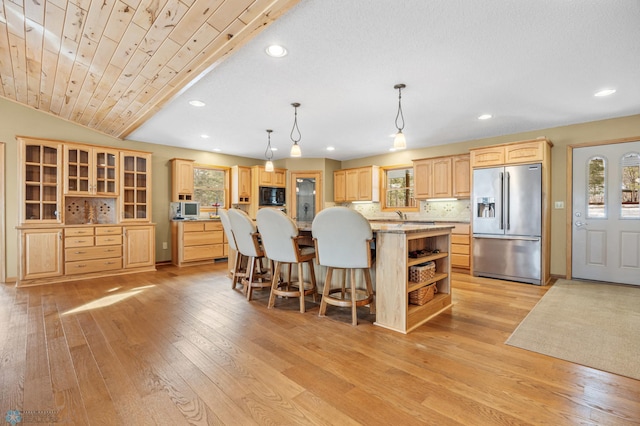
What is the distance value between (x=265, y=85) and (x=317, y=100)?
2.26 feet

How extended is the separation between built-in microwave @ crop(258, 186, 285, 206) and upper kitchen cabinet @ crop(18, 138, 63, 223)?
3.52 m

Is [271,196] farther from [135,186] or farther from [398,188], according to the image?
[398,188]

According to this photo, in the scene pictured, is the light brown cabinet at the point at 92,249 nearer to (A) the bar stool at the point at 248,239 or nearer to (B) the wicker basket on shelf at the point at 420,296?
(A) the bar stool at the point at 248,239

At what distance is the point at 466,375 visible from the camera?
1857mm

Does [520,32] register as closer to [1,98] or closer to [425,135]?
[425,135]

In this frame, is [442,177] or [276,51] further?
[442,177]

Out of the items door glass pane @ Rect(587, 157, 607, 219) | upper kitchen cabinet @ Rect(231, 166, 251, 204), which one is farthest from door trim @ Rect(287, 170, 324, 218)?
door glass pane @ Rect(587, 157, 607, 219)

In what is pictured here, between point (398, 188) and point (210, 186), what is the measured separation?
4.16 m

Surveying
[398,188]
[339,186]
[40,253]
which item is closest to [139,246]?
[40,253]

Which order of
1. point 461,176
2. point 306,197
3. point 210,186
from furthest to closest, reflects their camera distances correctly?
point 306,197 → point 210,186 → point 461,176

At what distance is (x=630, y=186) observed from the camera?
163 inches

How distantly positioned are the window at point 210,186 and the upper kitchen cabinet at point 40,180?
2272 millimetres

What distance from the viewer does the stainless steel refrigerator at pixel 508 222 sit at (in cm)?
434

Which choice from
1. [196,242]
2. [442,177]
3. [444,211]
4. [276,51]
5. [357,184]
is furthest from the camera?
[357,184]
